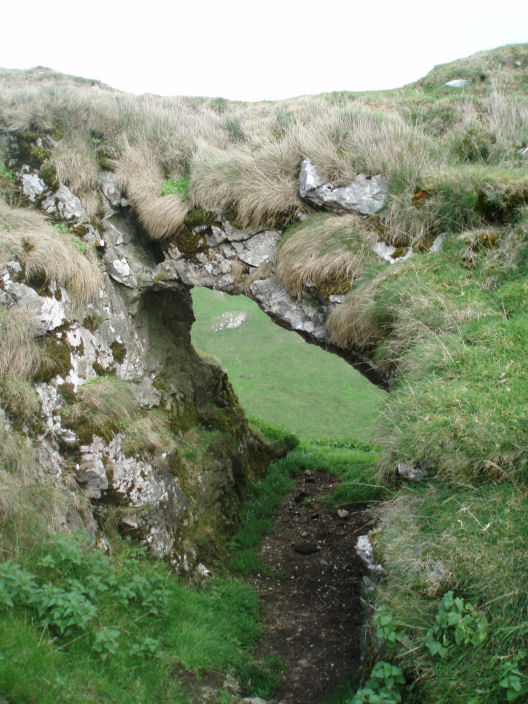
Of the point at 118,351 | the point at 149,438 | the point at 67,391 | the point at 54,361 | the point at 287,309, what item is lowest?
the point at 149,438

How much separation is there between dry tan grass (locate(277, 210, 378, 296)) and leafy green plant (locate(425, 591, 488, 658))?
13.3ft

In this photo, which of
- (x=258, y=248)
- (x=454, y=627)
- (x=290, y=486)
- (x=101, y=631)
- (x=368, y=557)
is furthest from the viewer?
(x=290, y=486)

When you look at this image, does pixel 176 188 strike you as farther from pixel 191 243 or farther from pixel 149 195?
pixel 191 243

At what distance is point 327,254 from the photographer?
6.76m

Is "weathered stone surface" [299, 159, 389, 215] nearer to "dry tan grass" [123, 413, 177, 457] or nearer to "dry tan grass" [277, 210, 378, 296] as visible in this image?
"dry tan grass" [277, 210, 378, 296]

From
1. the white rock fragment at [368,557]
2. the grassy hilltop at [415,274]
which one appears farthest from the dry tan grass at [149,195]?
the white rock fragment at [368,557]

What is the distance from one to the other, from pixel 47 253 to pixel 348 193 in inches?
152

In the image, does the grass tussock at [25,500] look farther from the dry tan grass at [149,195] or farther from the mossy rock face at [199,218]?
the mossy rock face at [199,218]

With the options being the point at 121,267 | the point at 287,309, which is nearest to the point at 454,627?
the point at 287,309

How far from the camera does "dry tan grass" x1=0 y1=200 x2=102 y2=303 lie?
20.1 feet

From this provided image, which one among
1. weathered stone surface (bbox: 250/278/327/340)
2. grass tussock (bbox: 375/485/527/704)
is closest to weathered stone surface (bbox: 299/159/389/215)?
weathered stone surface (bbox: 250/278/327/340)

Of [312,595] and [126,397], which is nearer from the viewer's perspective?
[126,397]

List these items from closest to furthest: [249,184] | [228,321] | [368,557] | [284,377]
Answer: [368,557], [249,184], [284,377], [228,321]

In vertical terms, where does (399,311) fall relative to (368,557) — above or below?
above
